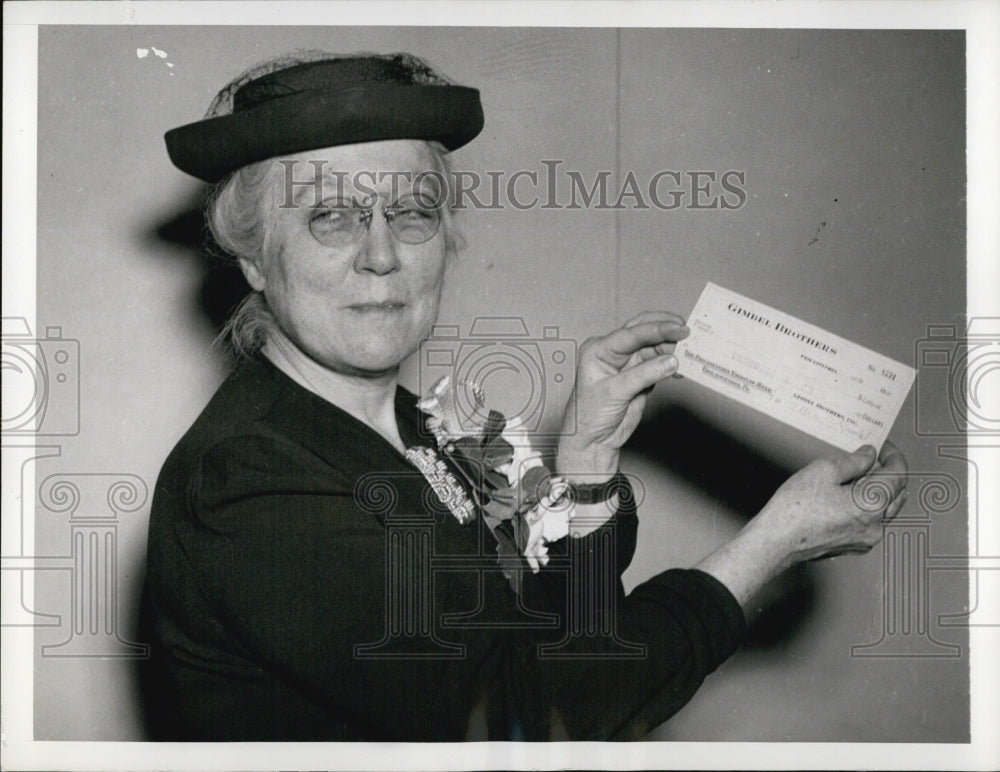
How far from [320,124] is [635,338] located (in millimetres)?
684

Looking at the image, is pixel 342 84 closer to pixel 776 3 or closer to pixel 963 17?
pixel 776 3

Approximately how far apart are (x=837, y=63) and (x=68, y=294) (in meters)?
1.52

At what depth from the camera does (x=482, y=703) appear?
1.92m

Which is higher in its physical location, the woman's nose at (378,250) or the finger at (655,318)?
the woman's nose at (378,250)

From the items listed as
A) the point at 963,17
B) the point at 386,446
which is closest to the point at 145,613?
the point at 386,446

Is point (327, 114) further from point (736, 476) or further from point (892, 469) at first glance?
point (892, 469)

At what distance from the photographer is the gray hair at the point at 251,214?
6.31ft

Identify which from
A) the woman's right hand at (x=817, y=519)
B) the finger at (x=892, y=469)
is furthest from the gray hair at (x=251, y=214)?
the finger at (x=892, y=469)

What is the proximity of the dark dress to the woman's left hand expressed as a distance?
0.37 feet

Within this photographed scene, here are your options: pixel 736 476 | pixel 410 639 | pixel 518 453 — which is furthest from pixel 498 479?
pixel 736 476

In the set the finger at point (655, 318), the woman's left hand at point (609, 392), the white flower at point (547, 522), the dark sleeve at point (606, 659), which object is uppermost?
the finger at point (655, 318)

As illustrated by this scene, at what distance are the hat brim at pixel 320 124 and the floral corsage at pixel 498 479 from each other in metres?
0.47

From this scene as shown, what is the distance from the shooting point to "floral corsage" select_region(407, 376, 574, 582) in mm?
1943

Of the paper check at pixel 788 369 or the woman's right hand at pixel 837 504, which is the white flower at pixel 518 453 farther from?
the woman's right hand at pixel 837 504
